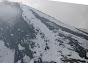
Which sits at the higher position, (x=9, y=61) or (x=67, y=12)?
(x=9, y=61)

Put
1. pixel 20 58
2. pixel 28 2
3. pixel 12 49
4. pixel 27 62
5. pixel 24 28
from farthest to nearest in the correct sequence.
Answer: pixel 28 2
pixel 24 28
pixel 12 49
pixel 20 58
pixel 27 62

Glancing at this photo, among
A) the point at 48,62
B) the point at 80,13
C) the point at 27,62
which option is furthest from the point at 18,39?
the point at 80,13

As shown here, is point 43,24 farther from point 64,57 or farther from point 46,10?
point 46,10

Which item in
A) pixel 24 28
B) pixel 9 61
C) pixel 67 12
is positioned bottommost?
pixel 67 12

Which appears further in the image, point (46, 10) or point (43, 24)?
point (46, 10)

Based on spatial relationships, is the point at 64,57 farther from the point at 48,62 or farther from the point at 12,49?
the point at 12,49

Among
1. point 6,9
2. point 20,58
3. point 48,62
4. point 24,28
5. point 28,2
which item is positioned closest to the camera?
point 48,62
